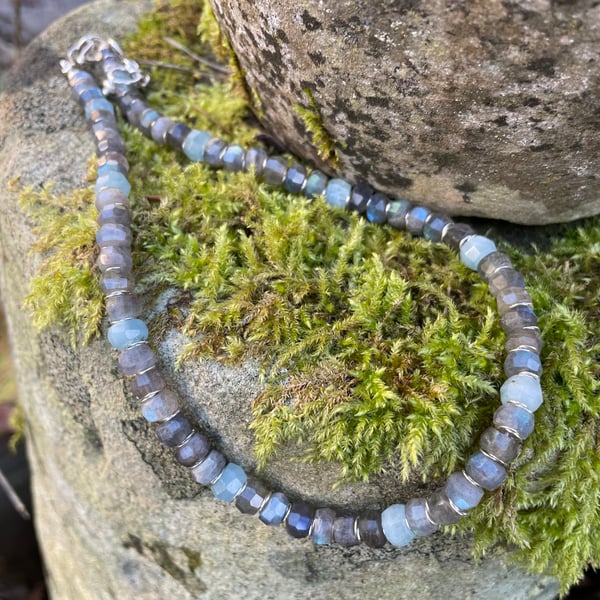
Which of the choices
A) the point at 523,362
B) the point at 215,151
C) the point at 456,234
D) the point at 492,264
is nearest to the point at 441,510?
the point at 523,362

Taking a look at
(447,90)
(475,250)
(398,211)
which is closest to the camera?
(447,90)

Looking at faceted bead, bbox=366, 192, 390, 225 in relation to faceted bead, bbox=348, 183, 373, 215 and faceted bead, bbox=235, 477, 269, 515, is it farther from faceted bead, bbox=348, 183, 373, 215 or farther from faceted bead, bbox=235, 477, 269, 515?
faceted bead, bbox=235, 477, 269, 515

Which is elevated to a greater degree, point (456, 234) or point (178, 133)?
point (178, 133)

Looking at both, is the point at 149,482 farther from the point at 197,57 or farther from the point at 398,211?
the point at 197,57

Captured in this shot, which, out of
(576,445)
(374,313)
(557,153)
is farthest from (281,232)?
(576,445)

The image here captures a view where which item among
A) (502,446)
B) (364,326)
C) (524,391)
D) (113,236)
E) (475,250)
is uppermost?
(113,236)

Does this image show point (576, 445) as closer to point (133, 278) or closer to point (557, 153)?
point (557, 153)

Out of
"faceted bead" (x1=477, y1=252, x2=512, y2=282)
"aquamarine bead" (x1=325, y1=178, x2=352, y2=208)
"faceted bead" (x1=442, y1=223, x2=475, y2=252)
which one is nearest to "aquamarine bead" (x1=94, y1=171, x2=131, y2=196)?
"aquamarine bead" (x1=325, y1=178, x2=352, y2=208)
